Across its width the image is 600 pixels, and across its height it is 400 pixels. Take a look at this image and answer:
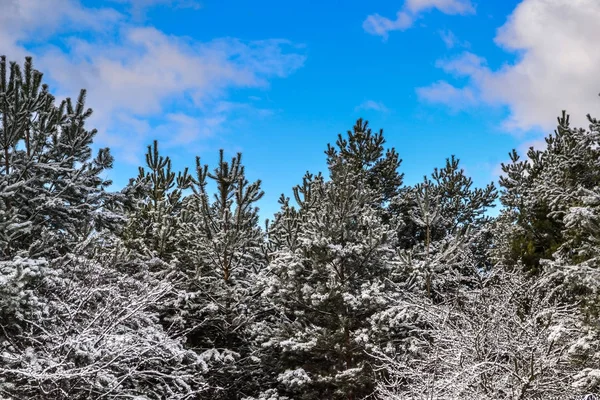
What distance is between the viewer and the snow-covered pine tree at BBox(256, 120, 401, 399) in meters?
9.97

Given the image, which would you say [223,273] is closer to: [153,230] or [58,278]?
[153,230]

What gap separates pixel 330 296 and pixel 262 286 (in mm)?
1765

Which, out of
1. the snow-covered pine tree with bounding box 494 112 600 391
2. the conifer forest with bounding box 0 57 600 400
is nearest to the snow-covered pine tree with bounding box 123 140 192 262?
the conifer forest with bounding box 0 57 600 400

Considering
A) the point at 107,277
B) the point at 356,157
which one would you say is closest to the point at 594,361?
the point at 107,277

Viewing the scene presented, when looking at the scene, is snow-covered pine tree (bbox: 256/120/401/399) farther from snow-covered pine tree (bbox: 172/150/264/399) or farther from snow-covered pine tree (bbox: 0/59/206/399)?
snow-covered pine tree (bbox: 0/59/206/399)

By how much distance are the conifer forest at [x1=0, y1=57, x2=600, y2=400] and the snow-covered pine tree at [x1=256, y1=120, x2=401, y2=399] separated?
0.16ft

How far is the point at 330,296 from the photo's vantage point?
10.1m

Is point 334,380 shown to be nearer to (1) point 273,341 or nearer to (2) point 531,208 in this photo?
(1) point 273,341

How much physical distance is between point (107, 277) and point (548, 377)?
748cm

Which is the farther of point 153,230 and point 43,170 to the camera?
point 153,230

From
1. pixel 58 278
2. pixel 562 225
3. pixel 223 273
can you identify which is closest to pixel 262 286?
pixel 223 273

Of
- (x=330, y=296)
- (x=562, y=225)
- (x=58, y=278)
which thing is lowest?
(x=330, y=296)

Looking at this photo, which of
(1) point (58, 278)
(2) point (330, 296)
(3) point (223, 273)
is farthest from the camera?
(3) point (223, 273)

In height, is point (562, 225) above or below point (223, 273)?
above
